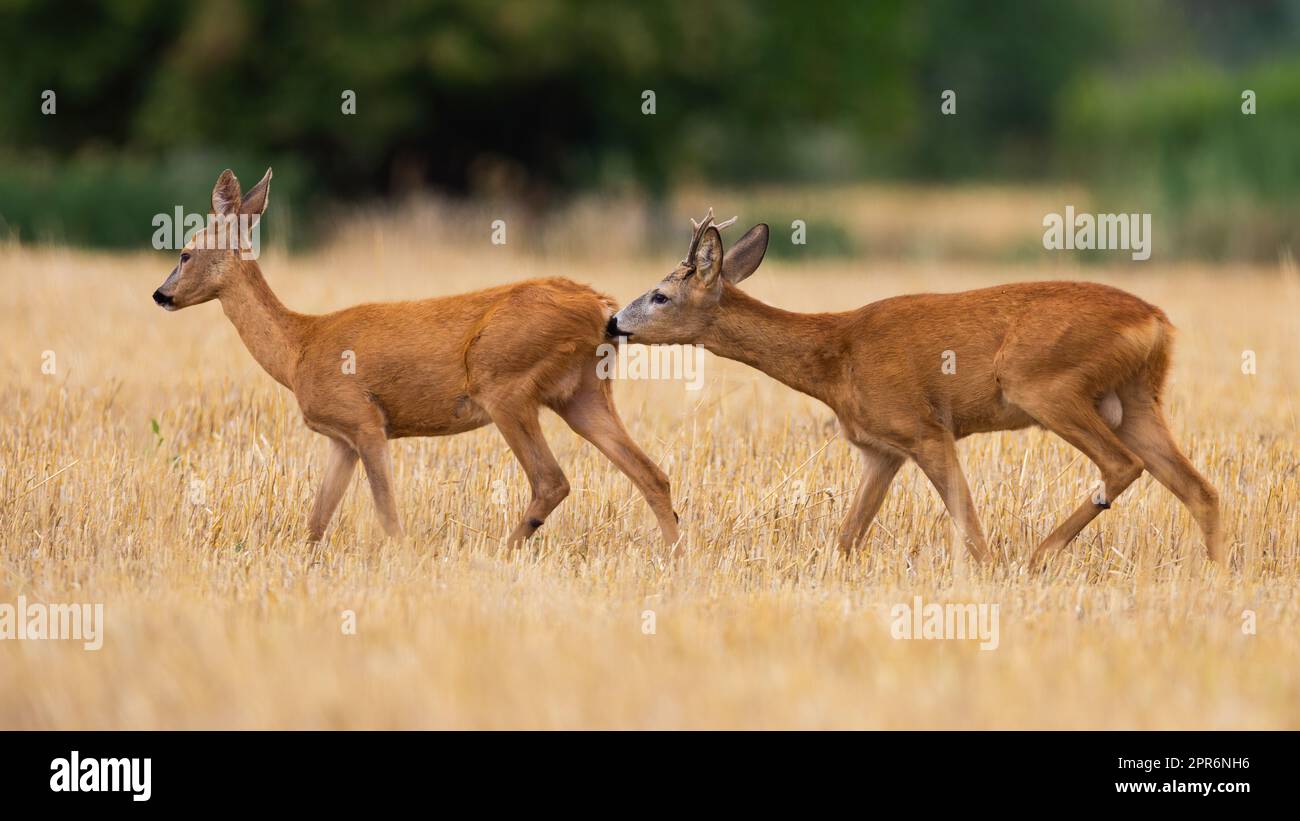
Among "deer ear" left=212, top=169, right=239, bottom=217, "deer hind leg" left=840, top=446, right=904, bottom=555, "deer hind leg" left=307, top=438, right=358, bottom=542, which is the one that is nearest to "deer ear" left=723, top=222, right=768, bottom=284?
"deer hind leg" left=840, top=446, right=904, bottom=555

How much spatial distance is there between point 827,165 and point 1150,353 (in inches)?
1861

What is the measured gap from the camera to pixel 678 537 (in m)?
8.63

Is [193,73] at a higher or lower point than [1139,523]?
higher

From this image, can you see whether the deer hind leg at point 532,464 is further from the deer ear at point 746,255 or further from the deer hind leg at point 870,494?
the deer hind leg at point 870,494

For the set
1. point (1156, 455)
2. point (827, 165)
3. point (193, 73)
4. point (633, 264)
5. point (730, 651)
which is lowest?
point (730, 651)

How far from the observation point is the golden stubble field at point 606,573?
18.7 ft

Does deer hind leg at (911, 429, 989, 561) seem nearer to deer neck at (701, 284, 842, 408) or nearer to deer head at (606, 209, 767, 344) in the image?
deer neck at (701, 284, 842, 408)

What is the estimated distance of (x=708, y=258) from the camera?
8.84 meters

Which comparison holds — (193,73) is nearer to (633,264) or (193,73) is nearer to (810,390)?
(633,264)

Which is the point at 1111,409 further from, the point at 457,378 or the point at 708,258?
the point at 457,378

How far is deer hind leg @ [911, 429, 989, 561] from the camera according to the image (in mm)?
8328

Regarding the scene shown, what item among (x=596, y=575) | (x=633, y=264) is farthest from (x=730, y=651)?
(x=633, y=264)

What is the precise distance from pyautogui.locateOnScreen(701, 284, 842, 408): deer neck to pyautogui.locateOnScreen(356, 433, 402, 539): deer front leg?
1.70 metres

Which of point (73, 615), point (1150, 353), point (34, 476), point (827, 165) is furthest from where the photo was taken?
point (827, 165)
